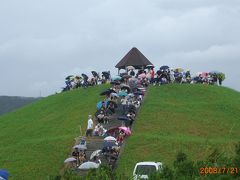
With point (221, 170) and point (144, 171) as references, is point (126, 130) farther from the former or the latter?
point (221, 170)

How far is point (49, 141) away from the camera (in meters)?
36.9

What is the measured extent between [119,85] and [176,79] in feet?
23.8

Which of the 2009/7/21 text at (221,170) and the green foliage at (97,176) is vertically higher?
the 2009/7/21 text at (221,170)

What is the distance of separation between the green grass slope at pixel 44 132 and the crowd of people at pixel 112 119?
1.14 m

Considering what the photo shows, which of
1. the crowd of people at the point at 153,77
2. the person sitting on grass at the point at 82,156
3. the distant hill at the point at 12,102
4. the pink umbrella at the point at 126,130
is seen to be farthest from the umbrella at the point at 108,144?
the distant hill at the point at 12,102

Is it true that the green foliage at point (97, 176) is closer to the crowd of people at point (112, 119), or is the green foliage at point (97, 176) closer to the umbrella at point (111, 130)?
the crowd of people at point (112, 119)

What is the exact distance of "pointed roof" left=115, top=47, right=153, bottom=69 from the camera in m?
59.3

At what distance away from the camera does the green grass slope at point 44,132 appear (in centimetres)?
3219

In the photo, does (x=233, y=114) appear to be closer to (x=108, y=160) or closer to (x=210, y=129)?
(x=210, y=129)

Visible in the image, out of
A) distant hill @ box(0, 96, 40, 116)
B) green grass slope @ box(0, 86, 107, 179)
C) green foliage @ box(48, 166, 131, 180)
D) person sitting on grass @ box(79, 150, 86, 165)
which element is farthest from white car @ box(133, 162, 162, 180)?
distant hill @ box(0, 96, 40, 116)

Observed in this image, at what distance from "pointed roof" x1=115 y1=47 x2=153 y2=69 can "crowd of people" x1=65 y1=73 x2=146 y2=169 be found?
5.07 metres

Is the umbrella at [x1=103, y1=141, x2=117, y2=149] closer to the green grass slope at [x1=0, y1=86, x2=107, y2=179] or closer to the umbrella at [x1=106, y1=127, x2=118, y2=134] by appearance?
the green grass slope at [x1=0, y1=86, x2=107, y2=179]

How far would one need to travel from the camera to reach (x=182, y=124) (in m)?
40.4

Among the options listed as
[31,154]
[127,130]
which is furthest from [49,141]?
[127,130]
